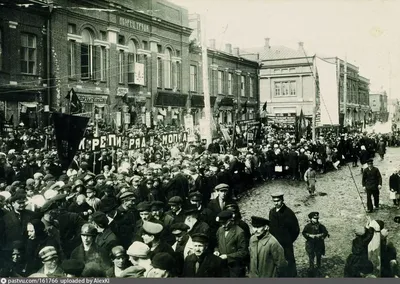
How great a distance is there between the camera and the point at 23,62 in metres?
7.14

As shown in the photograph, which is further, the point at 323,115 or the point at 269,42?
the point at 323,115

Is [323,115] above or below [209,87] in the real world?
below

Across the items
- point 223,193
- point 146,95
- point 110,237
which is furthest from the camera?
point 146,95

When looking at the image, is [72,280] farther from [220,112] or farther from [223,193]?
[220,112]

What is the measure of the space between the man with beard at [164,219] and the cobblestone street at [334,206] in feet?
5.04

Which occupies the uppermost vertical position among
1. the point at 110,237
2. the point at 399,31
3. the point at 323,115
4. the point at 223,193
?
the point at 399,31

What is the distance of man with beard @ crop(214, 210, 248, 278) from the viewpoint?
12.1 feet

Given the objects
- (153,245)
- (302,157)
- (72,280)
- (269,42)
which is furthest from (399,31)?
(72,280)

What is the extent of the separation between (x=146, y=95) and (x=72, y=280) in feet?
13.2

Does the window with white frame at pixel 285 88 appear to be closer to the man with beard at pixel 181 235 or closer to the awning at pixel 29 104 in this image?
the man with beard at pixel 181 235

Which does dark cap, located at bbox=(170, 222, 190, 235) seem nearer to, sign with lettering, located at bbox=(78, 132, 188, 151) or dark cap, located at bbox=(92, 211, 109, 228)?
dark cap, located at bbox=(92, 211, 109, 228)

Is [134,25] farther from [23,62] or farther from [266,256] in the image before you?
[266,256]

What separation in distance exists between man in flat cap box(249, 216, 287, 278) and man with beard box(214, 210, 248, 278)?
11 centimetres

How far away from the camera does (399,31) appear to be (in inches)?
200
